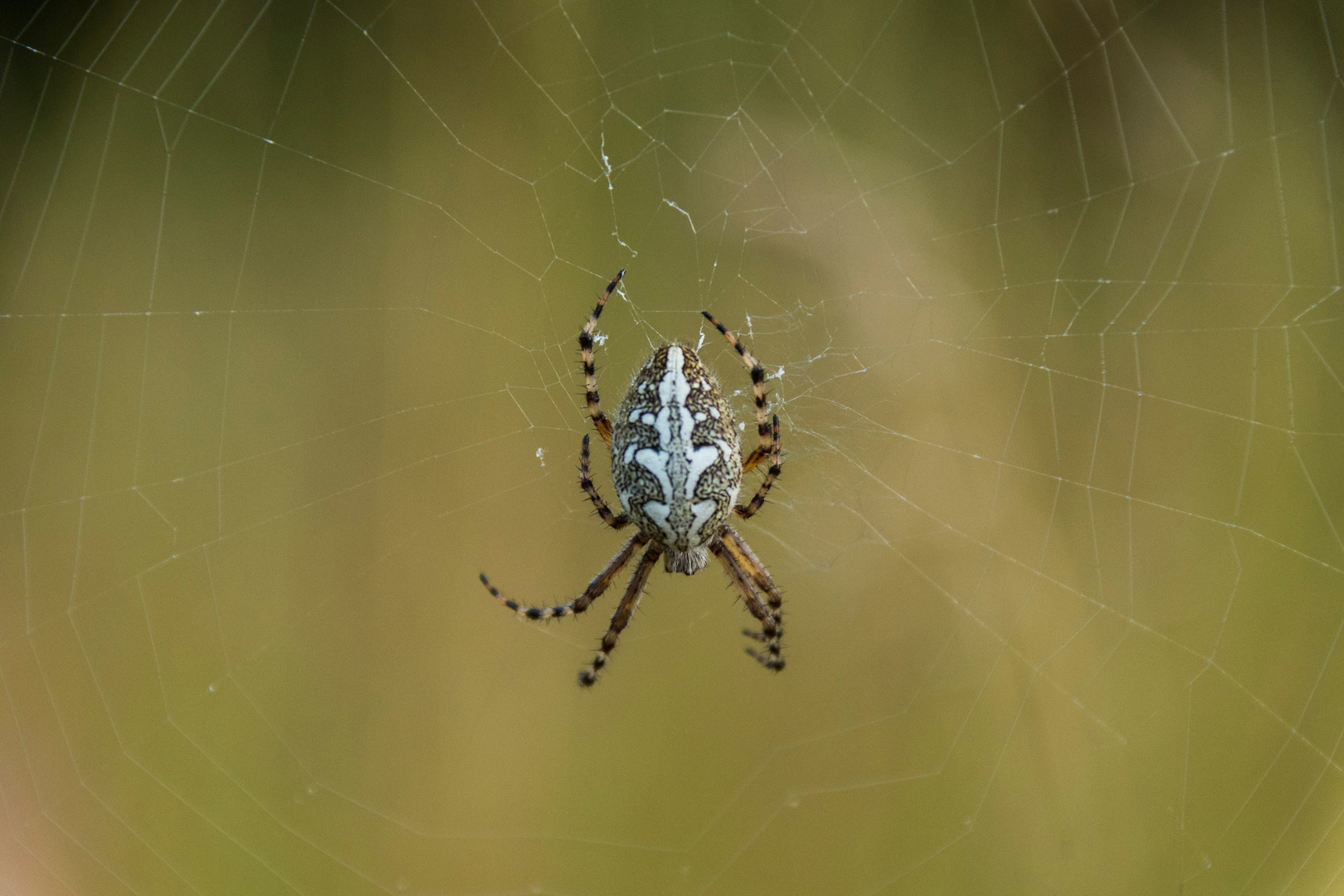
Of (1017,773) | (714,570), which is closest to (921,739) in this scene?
(1017,773)

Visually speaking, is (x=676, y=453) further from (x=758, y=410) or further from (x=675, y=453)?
(x=758, y=410)

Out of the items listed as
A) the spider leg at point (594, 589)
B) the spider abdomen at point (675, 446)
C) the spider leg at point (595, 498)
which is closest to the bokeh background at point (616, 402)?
the spider leg at point (594, 589)

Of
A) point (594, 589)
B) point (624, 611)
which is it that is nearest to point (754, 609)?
point (624, 611)

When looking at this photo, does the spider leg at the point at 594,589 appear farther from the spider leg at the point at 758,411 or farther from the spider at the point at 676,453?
the spider leg at the point at 758,411

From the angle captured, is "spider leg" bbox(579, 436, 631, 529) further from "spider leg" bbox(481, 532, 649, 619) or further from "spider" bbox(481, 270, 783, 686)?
"spider leg" bbox(481, 532, 649, 619)

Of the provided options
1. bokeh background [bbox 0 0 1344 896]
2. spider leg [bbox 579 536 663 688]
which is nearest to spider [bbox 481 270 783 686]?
spider leg [bbox 579 536 663 688]

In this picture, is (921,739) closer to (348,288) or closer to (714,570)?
(714,570)
